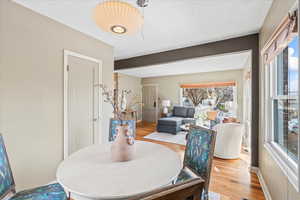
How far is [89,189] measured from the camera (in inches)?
31.3

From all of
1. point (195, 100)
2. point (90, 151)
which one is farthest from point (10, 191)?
point (195, 100)

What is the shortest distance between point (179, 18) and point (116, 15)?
4.02ft

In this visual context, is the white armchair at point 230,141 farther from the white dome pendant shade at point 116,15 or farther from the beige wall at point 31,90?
the beige wall at point 31,90

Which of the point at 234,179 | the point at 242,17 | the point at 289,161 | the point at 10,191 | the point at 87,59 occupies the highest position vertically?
the point at 242,17

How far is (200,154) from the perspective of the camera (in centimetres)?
134

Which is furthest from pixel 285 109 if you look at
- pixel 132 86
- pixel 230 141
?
pixel 132 86

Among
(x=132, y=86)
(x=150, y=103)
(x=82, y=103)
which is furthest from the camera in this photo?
(x=150, y=103)

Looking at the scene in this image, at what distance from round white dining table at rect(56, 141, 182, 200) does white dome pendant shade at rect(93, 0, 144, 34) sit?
115 centimetres

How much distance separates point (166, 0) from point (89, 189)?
196 centimetres

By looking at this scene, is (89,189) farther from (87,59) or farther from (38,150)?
(87,59)

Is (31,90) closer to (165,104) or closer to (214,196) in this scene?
(214,196)

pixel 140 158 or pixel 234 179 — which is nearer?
→ pixel 140 158

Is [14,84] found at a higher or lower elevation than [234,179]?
higher

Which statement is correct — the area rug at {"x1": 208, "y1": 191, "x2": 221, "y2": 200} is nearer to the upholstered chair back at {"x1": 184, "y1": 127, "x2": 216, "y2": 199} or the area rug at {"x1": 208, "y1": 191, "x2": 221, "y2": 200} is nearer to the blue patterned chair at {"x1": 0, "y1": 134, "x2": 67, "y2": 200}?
the upholstered chair back at {"x1": 184, "y1": 127, "x2": 216, "y2": 199}
